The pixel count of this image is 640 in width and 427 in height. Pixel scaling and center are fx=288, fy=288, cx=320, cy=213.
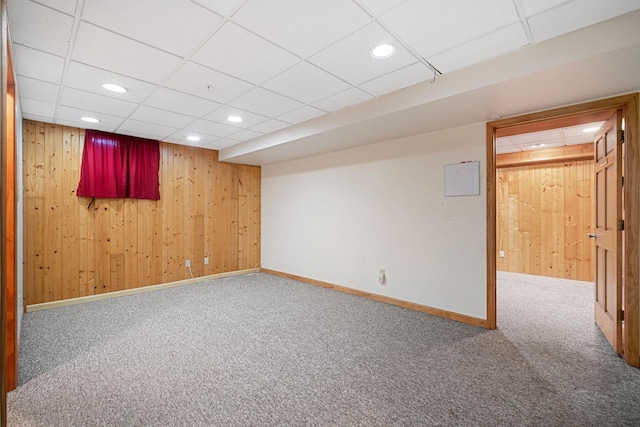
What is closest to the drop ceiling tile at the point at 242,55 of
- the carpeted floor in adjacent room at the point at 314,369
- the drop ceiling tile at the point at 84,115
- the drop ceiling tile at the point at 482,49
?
the drop ceiling tile at the point at 482,49

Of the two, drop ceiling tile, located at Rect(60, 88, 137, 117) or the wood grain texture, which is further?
the wood grain texture

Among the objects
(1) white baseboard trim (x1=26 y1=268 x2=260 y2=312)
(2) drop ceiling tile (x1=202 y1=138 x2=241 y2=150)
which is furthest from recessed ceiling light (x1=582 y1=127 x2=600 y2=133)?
(1) white baseboard trim (x1=26 y1=268 x2=260 y2=312)

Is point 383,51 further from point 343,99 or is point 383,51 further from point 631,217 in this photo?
point 631,217

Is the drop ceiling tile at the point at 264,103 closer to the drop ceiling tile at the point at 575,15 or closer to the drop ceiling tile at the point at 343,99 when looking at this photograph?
the drop ceiling tile at the point at 343,99

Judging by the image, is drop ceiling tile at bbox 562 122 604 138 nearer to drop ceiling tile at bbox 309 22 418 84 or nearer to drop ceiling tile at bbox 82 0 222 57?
drop ceiling tile at bbox 309 22 418 84

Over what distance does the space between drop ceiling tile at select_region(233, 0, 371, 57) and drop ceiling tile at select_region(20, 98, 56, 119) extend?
2.78 meters

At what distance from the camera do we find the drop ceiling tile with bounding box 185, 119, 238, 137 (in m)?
3.79

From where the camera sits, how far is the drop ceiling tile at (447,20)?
5.47 feet

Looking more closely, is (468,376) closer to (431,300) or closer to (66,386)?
(431,300)

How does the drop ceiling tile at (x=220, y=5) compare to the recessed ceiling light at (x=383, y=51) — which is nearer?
the drop ceiling tile at (x=220, y=5)

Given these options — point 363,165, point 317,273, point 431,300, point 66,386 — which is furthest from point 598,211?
point 66,386

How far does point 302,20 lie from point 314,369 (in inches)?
97.3

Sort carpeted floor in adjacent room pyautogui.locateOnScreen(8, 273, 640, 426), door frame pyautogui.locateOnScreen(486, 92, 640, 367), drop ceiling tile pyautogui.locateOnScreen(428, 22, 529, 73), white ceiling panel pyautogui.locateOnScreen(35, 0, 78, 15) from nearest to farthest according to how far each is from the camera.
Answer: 1. white ceiling panel pyautogui.locateOnScreen(35, 0, 78, 15)
2. carpeted floor in adjacent room pyautogui.locateOnScreen(8, 273, 640, 426)
3. drop ceiling tile pyautogui.locateOnScreen(428, 22, 529, 73)
4. door frame pyautogui.locateOnScreen(486, 92, 640, 367)

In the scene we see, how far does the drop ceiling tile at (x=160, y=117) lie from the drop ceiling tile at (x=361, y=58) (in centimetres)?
207
